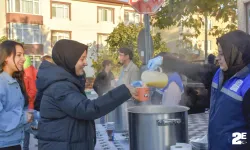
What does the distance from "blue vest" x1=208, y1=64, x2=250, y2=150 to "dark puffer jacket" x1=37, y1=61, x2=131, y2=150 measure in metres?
0.60

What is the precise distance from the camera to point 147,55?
4320mm

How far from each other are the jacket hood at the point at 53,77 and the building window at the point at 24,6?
28487mm

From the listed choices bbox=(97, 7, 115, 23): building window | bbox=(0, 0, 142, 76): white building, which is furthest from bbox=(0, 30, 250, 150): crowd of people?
bbox=(97, 7, 115, 23): building window

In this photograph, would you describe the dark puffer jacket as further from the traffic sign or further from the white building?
the white building

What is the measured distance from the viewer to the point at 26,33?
29.4 metres

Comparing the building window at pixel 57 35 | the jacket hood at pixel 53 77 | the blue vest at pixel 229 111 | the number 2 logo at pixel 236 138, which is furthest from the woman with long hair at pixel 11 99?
the building window at pixel 57 35

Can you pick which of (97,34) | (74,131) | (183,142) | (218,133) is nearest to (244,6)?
(183,142)

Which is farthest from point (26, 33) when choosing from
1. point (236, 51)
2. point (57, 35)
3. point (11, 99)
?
point (236, 51)

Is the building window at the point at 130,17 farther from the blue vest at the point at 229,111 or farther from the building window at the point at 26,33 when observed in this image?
the blue vest at the point at 229,111

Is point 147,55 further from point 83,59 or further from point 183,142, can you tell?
point 83,59

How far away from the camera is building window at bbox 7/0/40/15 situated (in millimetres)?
28766

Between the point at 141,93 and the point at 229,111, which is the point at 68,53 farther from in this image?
the point at 229,111

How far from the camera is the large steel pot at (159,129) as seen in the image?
265 cm

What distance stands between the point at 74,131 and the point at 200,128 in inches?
228
